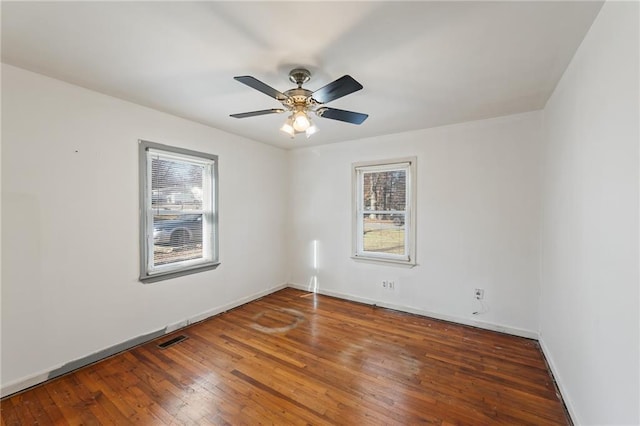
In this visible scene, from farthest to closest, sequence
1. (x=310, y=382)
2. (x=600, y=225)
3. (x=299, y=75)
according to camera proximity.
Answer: (x=310, y=382) → (x=299, y=75) → (x=600, y=225)

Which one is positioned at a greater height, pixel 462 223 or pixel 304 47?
pixel 304 47

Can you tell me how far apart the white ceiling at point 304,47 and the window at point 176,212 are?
742mm

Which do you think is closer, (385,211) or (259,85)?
(259,85)

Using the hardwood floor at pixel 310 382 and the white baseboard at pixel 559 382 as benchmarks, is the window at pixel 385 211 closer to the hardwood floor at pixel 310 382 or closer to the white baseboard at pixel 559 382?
the hardwood floor at pixel 310 382

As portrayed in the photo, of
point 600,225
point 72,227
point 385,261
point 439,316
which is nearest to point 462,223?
point 385,261

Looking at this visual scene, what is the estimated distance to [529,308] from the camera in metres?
2.93

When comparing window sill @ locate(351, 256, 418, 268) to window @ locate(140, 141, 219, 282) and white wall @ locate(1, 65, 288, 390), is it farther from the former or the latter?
white wall @ locate(1, 65, 288, 390)

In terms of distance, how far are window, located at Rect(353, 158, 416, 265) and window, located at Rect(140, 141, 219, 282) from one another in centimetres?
210

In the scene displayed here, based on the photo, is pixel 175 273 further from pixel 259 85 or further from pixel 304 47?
pixel 304 47

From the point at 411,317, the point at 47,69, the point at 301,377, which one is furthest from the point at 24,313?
the point at 411,317

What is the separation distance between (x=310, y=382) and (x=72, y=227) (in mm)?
2482

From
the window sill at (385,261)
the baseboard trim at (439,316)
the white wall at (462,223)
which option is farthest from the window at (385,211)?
the baseboard trim at (439,316)

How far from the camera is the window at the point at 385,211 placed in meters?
3.68

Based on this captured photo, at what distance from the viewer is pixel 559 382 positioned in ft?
6.85
